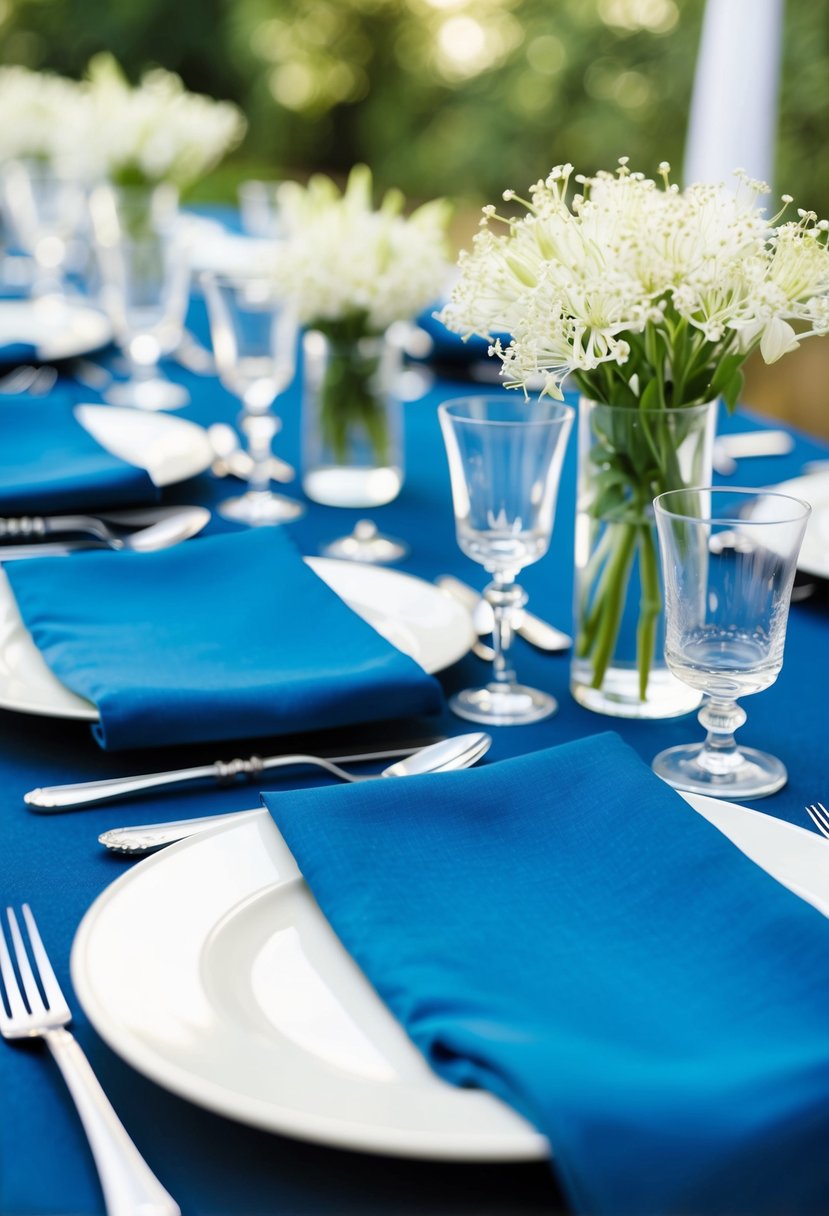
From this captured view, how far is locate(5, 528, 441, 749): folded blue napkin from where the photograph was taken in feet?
3.38

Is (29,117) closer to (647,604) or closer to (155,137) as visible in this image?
(155,137)

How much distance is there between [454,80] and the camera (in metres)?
8.78

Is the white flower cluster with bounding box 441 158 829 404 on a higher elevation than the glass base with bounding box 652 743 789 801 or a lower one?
higher

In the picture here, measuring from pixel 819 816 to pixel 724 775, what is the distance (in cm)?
7

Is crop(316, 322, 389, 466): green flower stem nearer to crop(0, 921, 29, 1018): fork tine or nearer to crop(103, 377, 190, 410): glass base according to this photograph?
crop(103, 377, 190, 410): glass base

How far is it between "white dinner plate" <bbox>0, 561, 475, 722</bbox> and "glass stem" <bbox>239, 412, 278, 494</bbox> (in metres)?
0.36

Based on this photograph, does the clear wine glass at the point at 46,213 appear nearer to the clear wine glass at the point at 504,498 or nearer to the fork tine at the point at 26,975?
the clear wine glass at the point at 504,498

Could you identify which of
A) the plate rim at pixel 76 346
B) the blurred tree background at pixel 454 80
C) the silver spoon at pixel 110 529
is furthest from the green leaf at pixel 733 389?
the blurred tree background at pixel 454 80

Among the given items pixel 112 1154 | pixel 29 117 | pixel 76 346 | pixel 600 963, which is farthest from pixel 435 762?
pixel 29 117

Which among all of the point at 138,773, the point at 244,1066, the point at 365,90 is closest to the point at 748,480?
the point at 138,773

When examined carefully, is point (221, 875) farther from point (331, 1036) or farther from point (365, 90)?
point (365, 90)

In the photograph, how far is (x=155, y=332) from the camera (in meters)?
2.29

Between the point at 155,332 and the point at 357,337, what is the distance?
2.41 feet

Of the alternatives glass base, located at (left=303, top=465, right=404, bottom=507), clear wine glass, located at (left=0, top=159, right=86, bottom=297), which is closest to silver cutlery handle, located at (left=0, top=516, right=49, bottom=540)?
glass base, located at (left=303, top=465, right=404, bottom=507)
